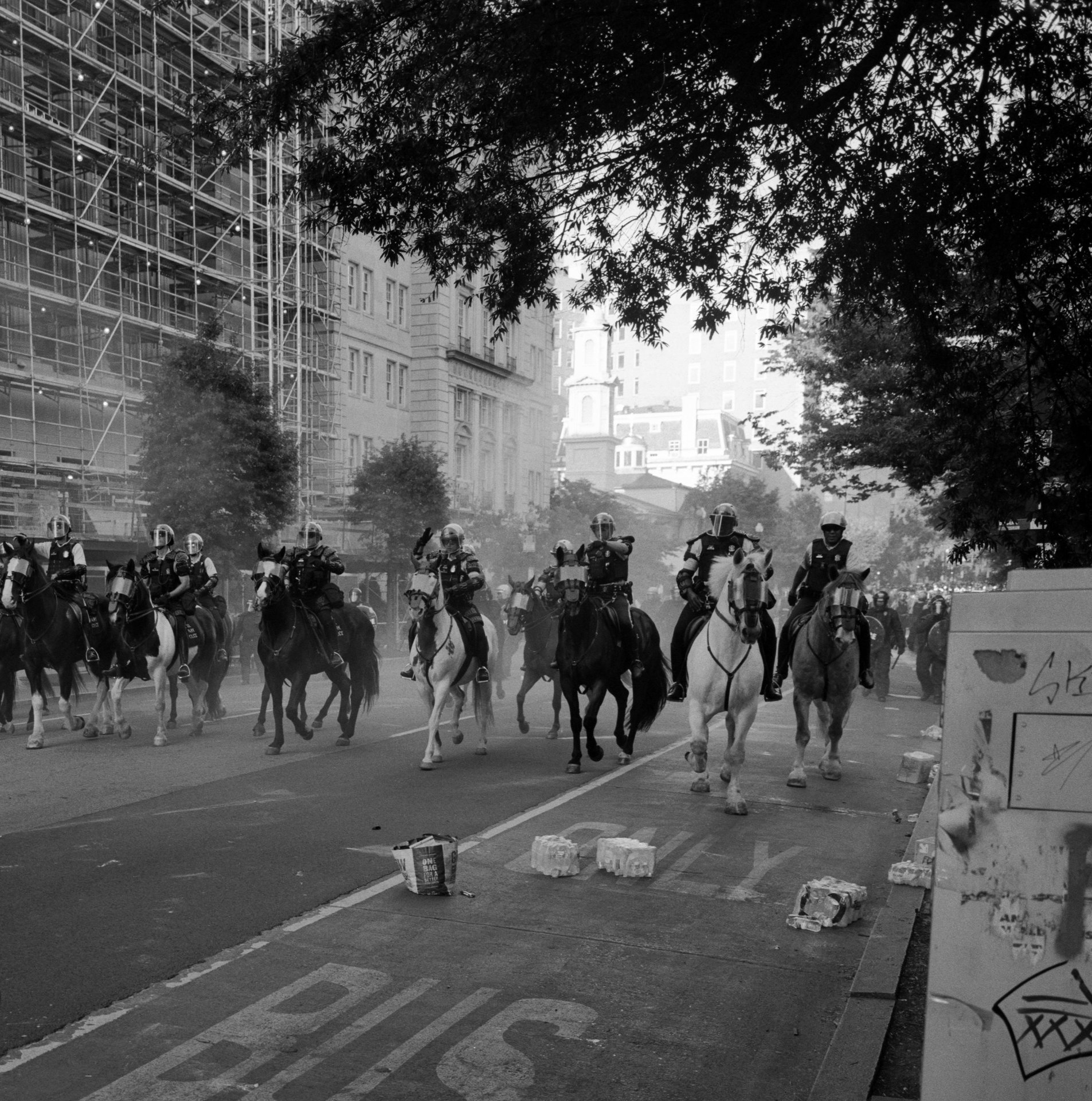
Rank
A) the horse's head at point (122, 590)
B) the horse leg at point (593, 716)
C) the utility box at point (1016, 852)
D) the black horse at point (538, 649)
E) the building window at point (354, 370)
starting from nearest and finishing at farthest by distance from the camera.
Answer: the utility box at point (1016, 852) → the horse leg at point (593, 716) → the horse's head at point (122, 590) → the black horse at point (538, 649) → the building window at point (354, 370)

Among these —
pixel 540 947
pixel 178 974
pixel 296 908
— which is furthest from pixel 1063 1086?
pixel 296 908

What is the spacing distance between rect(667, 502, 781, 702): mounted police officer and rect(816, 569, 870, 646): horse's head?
0.80m

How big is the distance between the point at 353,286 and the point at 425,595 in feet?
124

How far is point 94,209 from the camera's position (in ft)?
104

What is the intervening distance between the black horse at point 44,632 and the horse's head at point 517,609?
4.97 m

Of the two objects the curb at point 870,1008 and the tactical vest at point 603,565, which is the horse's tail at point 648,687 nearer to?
the tactical vest at point 603,565

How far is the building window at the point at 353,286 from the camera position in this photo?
47844 mm

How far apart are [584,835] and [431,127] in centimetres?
521

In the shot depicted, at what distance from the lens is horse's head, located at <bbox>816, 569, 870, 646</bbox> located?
463 inches

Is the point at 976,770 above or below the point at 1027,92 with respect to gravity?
below

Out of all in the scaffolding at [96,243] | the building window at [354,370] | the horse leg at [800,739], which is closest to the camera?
the horse leg at [800,739]

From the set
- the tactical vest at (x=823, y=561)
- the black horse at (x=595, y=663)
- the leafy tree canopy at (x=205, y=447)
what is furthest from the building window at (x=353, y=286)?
the tactical vest at (x=823, y=561)

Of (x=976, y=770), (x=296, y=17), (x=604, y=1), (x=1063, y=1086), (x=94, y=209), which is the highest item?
(x=296, y=17)

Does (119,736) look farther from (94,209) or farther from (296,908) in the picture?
(94,209)
